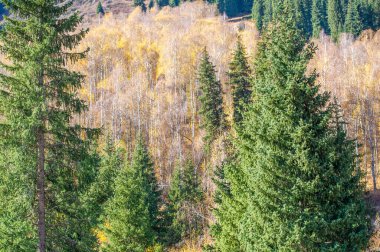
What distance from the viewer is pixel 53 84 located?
13164 millimetres

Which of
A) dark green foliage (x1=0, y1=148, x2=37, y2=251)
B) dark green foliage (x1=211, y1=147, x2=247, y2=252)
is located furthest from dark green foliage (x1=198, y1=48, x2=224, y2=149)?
dark green foliage (x1=0, y1=148, x2=37, y2=251)

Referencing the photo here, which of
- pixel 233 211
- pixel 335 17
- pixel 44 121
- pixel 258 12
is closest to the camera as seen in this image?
pixel 44 121

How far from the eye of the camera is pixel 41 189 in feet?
43.3

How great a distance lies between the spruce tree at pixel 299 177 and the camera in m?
12.9

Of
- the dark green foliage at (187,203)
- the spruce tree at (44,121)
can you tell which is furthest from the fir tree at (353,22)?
the spruce tree at (44,121)

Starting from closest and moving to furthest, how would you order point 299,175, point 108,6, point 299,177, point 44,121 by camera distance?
point 44,121 → point 299,177 → point 299,175 → point 108,6

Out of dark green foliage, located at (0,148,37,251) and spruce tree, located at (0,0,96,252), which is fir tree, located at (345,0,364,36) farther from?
dark green foliage, located at (0,148,37,251)

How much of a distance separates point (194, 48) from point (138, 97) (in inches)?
585

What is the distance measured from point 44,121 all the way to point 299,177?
873 centimetres

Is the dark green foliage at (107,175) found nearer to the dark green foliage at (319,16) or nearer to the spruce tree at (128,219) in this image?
the spruce tree at (128,219)

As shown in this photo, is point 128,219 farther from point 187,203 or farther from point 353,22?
point 353,22

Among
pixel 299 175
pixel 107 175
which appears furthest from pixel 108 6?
pixel 299 175

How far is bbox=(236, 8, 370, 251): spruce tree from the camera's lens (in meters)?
12.9

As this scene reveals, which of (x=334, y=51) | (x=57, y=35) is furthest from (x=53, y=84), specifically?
(x=334, y=51)
